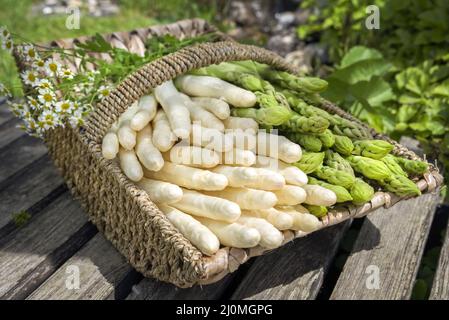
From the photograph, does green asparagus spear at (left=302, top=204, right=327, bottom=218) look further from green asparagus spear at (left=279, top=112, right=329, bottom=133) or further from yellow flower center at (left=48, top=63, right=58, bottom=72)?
yellow flower center at (left=48, top=63, right=58, bottom=72)

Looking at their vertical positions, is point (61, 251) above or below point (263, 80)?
below

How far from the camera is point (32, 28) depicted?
427cm

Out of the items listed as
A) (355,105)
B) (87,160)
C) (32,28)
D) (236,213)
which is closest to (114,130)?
(87,160)

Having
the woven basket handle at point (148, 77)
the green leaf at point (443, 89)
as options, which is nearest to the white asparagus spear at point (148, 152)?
the woven basket handle at point (148, 77)

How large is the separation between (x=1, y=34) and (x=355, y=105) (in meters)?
1.65

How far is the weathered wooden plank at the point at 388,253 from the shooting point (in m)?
Answer: 1.65

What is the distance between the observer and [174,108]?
1.68m

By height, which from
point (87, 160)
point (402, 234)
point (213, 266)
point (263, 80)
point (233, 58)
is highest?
point (233, 58)

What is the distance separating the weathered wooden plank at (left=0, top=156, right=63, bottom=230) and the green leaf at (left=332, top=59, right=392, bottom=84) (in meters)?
1.48

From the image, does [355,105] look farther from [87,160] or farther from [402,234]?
[87,160]

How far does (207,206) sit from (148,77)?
45 cm

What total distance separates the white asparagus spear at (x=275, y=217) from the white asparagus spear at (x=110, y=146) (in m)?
0.45

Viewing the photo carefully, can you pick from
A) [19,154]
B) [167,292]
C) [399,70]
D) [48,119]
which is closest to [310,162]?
[167,292]

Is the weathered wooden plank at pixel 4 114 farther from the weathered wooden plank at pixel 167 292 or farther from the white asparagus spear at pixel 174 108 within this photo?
the weathered wooden plank at pixel 167 292
